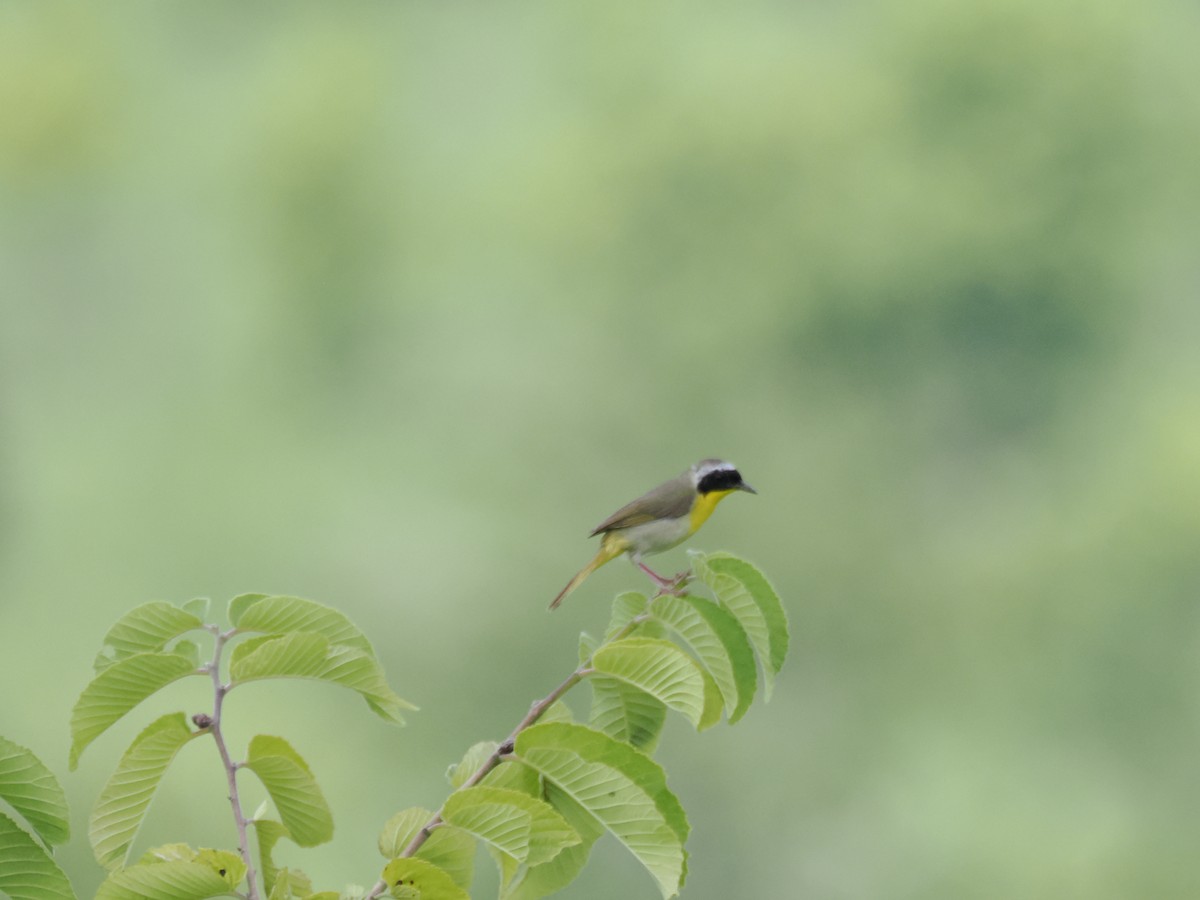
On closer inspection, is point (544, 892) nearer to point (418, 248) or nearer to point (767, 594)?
point (767, 594)

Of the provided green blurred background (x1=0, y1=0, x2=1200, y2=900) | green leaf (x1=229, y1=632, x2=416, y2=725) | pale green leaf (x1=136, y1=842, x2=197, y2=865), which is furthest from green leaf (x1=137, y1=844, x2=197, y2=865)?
green blurred background (x1=0, y1=0, x2=1200, y2=900)

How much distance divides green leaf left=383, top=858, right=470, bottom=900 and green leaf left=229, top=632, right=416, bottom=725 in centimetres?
10

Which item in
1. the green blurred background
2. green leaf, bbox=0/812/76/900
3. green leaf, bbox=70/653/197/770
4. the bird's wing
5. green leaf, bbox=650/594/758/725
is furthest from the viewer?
the green blurred background

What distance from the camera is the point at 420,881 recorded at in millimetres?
1050

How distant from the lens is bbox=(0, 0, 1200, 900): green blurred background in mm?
19438

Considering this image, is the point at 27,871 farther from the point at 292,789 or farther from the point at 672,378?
the point at 672,378

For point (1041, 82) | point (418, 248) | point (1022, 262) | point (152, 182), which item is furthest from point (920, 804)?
point (152, 182)

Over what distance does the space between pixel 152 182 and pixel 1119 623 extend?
20.9 metres

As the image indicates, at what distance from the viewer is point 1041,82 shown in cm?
2734

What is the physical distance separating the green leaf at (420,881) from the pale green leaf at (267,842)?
0.14m

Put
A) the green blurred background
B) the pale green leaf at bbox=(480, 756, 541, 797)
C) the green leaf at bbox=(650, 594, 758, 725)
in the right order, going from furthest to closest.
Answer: the green blurred background < the green leaf at bbox=(650, 594, 758, 725) < the pale green leaf at bbox=(480, 756, 541, 797)

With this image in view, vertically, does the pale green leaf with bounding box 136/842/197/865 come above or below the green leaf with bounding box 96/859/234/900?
above

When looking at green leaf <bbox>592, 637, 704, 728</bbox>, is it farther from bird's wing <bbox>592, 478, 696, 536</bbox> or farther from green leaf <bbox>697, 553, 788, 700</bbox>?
bird's wing <bbox>592, 478, 696, 536</bbox>

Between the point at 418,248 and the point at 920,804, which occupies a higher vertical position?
the point at 418,248
